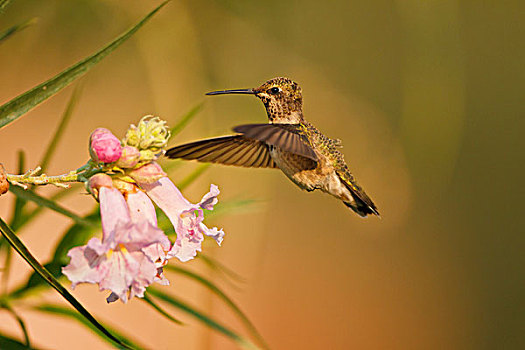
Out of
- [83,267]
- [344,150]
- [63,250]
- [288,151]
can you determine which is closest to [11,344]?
[63,250]

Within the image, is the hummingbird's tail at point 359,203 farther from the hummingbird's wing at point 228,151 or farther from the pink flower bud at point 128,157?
the pink flower bud at point 128,157

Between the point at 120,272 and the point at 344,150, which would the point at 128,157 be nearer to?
the point at 120,272

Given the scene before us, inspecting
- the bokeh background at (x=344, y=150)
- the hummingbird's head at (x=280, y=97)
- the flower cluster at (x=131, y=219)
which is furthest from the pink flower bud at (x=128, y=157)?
the bokeh background at (x=344, y=150)

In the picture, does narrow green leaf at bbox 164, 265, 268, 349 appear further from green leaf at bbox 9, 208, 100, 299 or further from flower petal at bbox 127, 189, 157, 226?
A: flower petal at bbox 127, 189, 157, 226

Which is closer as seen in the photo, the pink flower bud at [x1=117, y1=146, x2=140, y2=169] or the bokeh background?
the pink flower bud at [x1=117, y1=146, x2=140, y2=169]

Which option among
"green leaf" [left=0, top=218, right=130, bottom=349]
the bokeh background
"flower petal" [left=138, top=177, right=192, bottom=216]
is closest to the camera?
"green leaf" [left=0, top=218, right=130, bottom=349]

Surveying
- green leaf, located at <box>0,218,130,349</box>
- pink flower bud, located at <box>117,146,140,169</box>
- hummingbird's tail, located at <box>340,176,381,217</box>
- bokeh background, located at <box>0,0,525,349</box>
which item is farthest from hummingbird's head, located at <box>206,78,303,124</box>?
bokeh background, located at <box>0,0,525,349</box>
